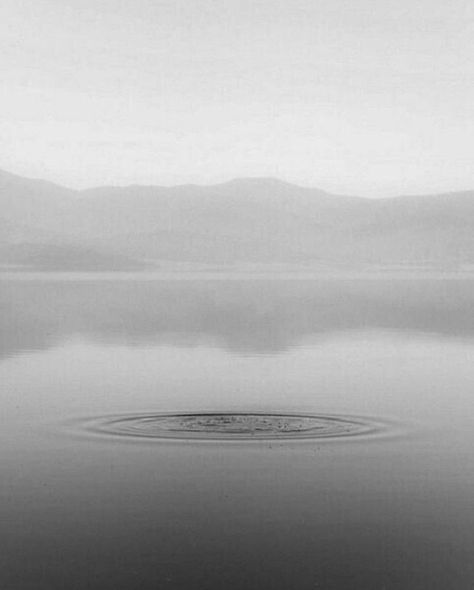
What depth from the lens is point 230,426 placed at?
34.8 meters

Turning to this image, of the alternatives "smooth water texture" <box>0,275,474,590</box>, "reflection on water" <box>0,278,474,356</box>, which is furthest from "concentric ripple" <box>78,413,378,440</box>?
"reflection on water" <box>0,278,474,356</box>

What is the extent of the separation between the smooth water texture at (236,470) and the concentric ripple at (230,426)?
A: 0.09 meters

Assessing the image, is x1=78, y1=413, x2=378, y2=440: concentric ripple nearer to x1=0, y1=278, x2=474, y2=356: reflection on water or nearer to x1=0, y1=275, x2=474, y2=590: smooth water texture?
x1=0, y1=275, x2=474, y2=590: smooth water texture

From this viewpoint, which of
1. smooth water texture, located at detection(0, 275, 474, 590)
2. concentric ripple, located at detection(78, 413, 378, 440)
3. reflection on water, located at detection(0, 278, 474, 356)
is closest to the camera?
smooth water texture, located at detection(0, 275, 474, 590)

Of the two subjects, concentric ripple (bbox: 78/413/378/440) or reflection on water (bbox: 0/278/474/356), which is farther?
reflection on water (bbox: 0/278/474/356)

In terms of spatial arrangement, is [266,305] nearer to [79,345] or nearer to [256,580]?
[79,345]


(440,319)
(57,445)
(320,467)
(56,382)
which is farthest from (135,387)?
(440,319)

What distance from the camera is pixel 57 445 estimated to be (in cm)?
3105

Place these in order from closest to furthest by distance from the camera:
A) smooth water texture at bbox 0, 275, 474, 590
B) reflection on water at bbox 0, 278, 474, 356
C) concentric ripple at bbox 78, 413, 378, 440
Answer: smooth water texture at bbox 0, 275, 474, 590
concentric ripple at bbox 78, 413, 378, 440
reflection on water at bbox 0, 278, 474, 356

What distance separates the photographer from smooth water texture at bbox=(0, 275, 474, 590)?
64.1ft

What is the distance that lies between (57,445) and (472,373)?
970 inches

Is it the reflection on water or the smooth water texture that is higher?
the reflection on water

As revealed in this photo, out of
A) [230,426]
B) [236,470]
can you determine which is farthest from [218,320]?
[236,470]

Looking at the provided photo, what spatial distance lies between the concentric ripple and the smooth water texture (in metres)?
0.09
